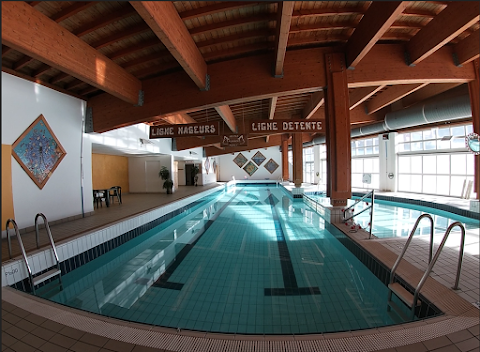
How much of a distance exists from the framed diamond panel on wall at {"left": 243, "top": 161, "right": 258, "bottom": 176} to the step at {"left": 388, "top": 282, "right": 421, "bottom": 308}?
18.8m

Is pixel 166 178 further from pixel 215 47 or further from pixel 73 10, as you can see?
pixel 73 10

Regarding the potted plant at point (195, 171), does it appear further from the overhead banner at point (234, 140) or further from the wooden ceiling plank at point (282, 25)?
the wooden ceiling plank at point (282, 25)

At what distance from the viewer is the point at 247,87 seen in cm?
479

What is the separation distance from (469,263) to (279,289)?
7.54ft

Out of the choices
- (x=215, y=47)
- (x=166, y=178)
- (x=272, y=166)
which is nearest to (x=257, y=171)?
(x=272, y=166)

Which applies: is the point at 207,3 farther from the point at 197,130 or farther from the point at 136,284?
the point at 136,284

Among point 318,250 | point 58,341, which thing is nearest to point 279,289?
point 318,250

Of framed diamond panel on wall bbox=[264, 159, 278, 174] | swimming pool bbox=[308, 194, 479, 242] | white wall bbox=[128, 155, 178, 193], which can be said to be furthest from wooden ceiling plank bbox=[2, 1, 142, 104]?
framed diamond panel on wall bbox=[264, 159, 278, 174]

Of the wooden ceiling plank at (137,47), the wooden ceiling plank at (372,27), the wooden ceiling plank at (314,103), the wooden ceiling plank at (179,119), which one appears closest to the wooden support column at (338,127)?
the wooden ceiling plank at (372,27)

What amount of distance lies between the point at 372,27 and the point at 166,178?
8890 mm

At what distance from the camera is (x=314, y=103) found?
762 centimetres

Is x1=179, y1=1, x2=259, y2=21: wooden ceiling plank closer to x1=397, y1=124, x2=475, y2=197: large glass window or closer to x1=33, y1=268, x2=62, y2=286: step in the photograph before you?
x1=33, y1=268, x2=62, y2=286: step

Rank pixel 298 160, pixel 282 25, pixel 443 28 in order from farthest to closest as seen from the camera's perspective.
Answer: pixel 298 160 < pixel 443 28 < pixel 282 25

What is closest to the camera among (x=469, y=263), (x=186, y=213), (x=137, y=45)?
(x=469, y=263)
